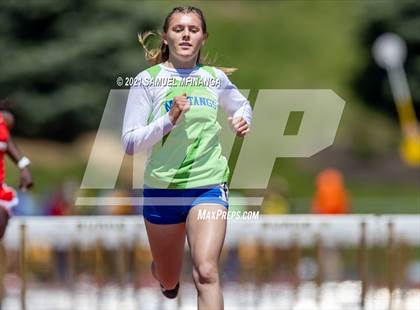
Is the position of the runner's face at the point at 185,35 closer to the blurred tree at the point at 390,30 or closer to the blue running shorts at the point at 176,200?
the blue running shorts at the point at 176,200

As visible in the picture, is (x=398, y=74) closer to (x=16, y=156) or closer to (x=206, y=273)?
(x=16, y=156)

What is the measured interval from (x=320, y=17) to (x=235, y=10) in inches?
99.5

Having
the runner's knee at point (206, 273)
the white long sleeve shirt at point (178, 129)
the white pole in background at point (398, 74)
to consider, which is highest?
the white pole in background at point (398, 74)

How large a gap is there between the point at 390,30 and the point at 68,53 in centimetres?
809

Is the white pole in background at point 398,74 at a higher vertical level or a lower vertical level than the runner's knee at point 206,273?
higher

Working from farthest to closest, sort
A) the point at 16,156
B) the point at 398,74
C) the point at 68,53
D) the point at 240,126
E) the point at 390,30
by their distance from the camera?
1. the point at 398,74
2. the point at 390,30
3. the point at 68,53
4. the point at 16,156
5. the point at 240,126

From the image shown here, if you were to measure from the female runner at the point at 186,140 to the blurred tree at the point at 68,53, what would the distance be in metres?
22.5

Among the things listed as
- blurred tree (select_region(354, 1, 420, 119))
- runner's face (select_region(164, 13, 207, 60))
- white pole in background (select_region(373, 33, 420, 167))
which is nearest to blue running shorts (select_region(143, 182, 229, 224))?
runner's face (select_region(164, 13, 207, 60))

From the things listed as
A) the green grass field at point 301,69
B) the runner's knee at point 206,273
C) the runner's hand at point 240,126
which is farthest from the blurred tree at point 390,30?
the runner's knee at point 206,273

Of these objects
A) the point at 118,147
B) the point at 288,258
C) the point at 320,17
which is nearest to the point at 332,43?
the point at 320,17

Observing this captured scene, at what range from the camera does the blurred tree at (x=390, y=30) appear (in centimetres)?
3212

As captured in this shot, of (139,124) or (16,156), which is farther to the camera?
(16,156)

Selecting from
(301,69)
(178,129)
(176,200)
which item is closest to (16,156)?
(176,200)

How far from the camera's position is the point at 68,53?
30.0m
